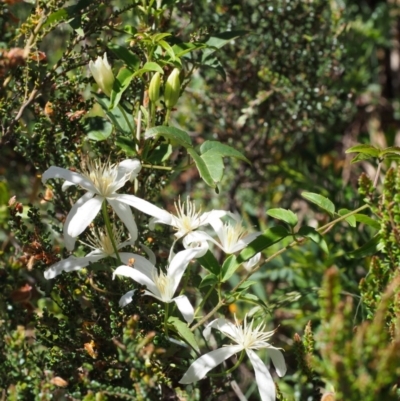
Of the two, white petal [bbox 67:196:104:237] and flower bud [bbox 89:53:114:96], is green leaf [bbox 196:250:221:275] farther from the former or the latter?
flower bud [bbox 89:53:114:96]

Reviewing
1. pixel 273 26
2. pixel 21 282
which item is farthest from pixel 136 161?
pixel 273 26

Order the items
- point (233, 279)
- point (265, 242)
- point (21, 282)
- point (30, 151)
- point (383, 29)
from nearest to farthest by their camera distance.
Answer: point (21, 282)
point (265, 242)
point (30, 151)
point (233, 279)
point (383, 29)

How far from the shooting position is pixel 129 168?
94 cm

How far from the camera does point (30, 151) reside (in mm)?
999

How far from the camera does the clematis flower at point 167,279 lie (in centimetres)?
83

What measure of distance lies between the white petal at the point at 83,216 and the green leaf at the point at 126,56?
23 centimetres

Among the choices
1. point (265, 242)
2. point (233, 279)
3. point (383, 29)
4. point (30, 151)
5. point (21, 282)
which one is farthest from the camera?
point (383, 29)

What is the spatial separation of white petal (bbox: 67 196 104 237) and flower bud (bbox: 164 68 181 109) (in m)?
0.19

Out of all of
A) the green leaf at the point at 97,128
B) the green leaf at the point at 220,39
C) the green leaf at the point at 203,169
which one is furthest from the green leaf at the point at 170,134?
the green leaf at the point at 220,39

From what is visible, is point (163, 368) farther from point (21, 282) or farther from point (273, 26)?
point (273, 26)

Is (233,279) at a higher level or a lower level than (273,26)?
lower

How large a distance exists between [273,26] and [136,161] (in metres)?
0.78

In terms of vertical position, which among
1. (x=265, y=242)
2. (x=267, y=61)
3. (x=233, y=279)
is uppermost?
(x=267, y=61)

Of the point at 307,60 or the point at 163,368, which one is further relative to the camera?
the point at 307,60
